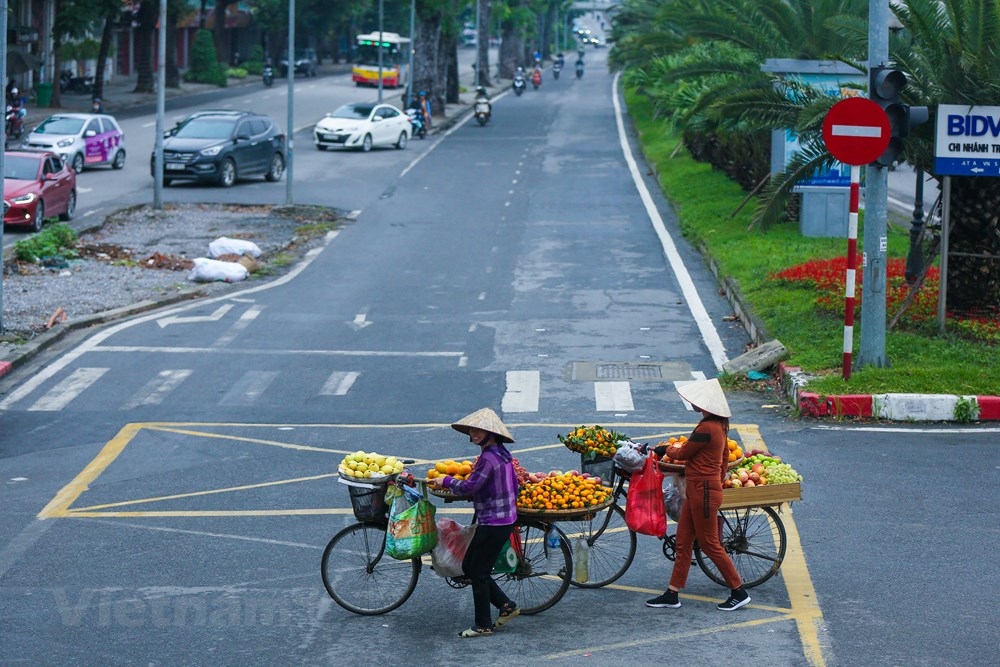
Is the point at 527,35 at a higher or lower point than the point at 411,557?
higher

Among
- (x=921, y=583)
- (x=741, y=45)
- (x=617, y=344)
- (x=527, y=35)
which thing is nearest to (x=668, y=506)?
(x=921, y=583)

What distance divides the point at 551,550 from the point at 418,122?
4488 centimetres

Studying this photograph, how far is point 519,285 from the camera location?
74.7 feet

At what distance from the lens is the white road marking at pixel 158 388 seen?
1488 cm

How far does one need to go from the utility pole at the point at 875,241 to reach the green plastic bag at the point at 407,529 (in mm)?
7816

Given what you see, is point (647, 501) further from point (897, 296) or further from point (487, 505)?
point (897, 296)

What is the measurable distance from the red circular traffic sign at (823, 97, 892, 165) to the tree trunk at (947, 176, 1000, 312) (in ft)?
9.69

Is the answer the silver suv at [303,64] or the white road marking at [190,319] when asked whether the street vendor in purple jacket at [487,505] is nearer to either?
the white road marking at [190,319]

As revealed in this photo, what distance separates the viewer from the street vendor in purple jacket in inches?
320

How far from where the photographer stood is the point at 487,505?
8.19 m

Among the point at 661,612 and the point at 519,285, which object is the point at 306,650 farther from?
the point at 519,285

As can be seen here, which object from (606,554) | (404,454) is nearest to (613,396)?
(404,454)

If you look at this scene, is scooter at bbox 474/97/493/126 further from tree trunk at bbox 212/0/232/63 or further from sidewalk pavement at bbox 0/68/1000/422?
sidewalk pavement at bbox 0/68/1000/422

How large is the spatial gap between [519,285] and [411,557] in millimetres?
14658
